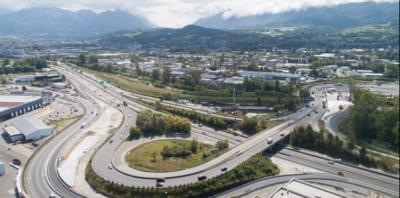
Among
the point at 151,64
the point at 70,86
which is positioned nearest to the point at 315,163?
the point at 70,86

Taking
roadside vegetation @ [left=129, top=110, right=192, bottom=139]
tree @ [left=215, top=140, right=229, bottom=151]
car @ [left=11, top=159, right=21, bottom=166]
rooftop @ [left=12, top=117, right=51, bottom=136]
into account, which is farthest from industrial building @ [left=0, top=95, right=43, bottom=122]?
tree @ [left=215, top=140, right=229, bottom=151]

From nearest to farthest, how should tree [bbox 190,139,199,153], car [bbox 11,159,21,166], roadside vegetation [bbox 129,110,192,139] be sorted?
car [bbox 11,159,21,166]
tree [bbox 190,139,199,153]
roadside vegetation [bbox 129,110,192,139]

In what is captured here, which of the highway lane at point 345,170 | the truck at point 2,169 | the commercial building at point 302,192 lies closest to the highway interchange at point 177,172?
the highway lane at point 345,170

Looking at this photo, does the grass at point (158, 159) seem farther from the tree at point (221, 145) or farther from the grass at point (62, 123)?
the grass at point (62, 123)

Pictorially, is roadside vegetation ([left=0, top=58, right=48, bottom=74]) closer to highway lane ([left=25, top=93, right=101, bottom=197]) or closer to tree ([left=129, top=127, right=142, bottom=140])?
highway lane ([left=25, top=93, right=101, bottom=197])

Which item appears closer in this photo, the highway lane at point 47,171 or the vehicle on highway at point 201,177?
the highway lane at point 47,171

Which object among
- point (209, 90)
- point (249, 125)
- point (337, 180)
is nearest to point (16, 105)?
point (209, 90)

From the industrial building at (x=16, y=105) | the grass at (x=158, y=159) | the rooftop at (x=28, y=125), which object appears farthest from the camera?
the industrial building at (x=16, y=105)
